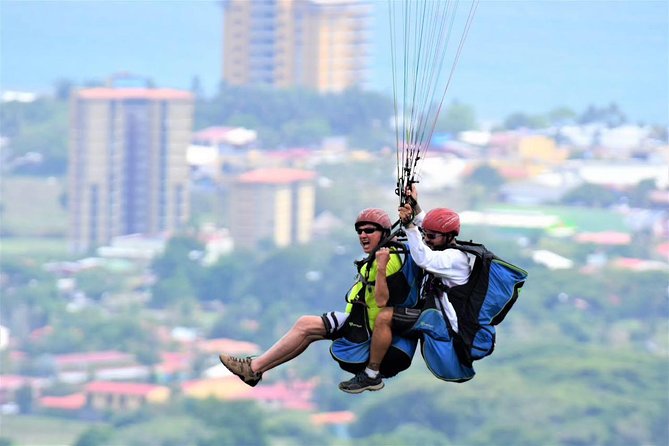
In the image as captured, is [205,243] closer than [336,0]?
Yes

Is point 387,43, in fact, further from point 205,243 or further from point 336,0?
point 205,243

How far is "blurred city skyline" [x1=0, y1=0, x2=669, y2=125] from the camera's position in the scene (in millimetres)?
110562

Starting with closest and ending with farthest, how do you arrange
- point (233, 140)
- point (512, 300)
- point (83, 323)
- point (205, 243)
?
point (512, 300) → point (83, 323) → point (205, 243) → point (233, 140)

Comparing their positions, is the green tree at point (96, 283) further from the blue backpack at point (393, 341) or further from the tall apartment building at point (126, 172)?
the blue backpack at point (393, 341)

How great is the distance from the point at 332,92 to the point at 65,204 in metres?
18.9

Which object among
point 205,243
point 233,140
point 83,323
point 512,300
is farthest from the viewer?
point 233,140

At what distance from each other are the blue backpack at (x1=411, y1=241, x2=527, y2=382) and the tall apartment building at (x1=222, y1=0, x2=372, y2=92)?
96662 millimetres

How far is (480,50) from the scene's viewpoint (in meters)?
112

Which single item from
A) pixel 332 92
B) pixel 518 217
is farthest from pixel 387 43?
Answer: pixel 518 217

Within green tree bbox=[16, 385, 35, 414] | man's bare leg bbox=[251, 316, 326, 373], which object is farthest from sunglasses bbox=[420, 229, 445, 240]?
green tree bbox=[16, 385, 35, 414]

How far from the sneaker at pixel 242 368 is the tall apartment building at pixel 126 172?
8546 cm

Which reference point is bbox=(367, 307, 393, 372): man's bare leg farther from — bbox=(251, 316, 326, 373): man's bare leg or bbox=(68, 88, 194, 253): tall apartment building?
bbox=(68, 88, 194, 253): tall apartment building

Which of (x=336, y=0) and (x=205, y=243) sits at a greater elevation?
(x=336, y=0)

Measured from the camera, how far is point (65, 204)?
323 feet
